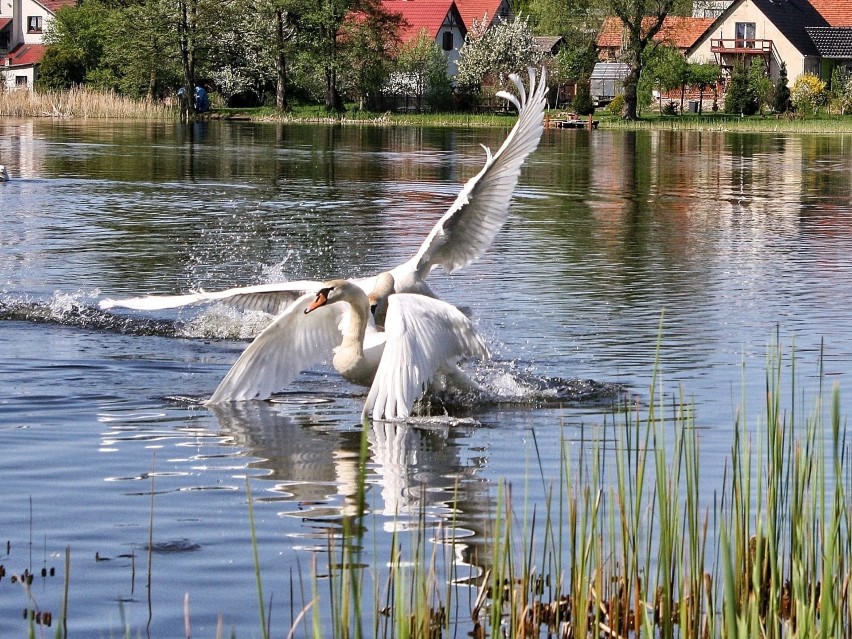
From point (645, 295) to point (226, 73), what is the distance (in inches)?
2685

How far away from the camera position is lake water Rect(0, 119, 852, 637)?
648 centimetres

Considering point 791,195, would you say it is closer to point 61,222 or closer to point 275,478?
point 61,222

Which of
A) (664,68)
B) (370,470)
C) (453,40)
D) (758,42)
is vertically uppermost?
(453,40)

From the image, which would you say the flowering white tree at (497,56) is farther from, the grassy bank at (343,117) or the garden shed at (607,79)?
the garden shed at (607,79)

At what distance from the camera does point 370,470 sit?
8.27m

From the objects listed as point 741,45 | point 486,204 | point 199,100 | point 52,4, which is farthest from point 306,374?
point 52,4

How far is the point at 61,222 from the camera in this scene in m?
22.2

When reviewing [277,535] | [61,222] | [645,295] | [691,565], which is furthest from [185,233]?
[691,565]

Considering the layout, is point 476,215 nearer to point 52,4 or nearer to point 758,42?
point 758,42

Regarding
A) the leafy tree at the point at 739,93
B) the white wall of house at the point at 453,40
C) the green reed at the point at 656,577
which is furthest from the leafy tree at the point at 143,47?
the green reed at the point at 656,577

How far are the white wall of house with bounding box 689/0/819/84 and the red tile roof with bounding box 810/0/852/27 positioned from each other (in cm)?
1579

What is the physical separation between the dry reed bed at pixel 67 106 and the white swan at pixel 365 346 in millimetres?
59962

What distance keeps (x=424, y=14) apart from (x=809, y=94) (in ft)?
95.9

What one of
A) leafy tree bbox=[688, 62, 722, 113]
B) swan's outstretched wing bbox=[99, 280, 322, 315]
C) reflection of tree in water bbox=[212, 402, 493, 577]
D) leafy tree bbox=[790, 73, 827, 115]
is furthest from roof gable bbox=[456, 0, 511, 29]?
reflection of tree in water bbox=[212, 402, 493, 577]
